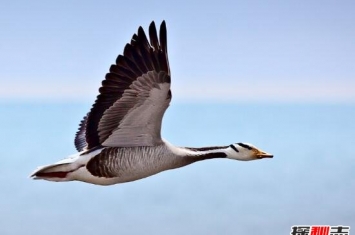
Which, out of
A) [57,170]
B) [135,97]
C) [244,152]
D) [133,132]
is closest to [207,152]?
[244,152]

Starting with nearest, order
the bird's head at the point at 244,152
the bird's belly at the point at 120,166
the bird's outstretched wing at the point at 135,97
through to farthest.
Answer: the bird's outstretched wing at the point at 135,97 < the bird's belly at the point at 120,166 < the bird's head at the point at 244,152

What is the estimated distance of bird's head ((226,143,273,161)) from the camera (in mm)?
8539

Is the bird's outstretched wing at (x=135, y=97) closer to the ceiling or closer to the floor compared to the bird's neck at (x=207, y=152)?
closer to the ceiling

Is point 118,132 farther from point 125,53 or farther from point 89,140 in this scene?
point 125,53

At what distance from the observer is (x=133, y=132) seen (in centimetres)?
798

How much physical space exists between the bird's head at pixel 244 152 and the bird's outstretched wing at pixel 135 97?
1.04m

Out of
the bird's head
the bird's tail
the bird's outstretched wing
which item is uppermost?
the bird's outstretched wing

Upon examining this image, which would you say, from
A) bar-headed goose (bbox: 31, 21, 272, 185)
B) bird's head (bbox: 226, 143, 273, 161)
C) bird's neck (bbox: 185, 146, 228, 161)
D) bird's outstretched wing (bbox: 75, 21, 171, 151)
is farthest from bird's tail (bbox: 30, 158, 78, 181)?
bird's head (bbox: 226, 143, 273, 161)

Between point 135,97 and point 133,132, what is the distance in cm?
56

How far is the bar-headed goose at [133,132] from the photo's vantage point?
7414mm

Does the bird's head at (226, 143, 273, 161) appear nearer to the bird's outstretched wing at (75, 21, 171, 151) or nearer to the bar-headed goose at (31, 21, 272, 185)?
the bar-headed goose at (31, 21, 272, 185)

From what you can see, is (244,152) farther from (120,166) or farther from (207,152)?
(120,166)

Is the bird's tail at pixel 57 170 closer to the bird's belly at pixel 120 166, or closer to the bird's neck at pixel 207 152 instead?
the bird's belly at pixel 120 166

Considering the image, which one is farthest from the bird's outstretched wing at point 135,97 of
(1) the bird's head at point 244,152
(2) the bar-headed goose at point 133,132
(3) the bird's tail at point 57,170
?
(1) the bird's head at point 244,152
